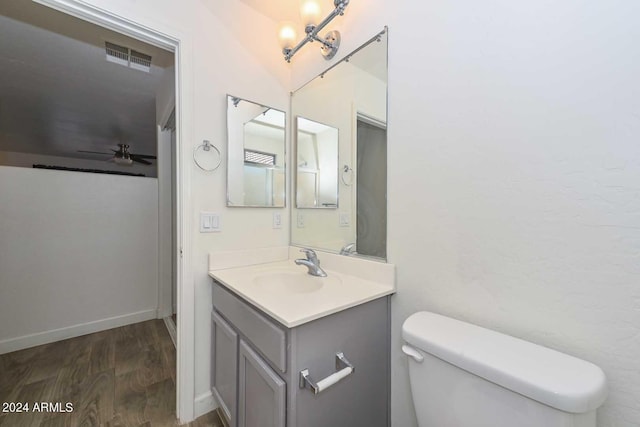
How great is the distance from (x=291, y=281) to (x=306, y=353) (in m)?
0.59

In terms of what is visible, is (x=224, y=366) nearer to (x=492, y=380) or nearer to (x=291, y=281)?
(x=291, y=281)

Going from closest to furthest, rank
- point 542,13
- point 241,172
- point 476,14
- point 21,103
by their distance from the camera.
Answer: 1. point 542,13
2. point 476,14
3. point 241,172
4. point 21,103

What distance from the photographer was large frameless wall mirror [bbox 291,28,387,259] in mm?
1193

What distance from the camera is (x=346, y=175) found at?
4.65ft

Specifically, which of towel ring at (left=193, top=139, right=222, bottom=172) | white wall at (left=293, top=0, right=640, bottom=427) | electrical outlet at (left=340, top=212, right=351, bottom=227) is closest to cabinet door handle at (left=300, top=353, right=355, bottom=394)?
white wall at (left=293, top=0, right=640, bottom=427)

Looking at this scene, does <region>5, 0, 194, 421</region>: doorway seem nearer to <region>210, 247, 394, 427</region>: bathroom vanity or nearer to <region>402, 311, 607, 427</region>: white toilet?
<region>210, 247, 394, 427</region>: bathroom vanity

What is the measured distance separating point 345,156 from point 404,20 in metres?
0.66

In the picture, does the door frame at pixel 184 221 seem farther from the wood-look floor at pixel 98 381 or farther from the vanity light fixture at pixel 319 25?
the vanity light fixture at pixel 319 25

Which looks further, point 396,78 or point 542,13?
point 396,78

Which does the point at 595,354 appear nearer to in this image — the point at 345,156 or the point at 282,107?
the point at 345,156

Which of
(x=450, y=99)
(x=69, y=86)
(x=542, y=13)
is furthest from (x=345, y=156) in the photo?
(x=69, y=86)

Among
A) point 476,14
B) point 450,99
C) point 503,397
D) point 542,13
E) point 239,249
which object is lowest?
point 503,397

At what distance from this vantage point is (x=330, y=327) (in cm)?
89

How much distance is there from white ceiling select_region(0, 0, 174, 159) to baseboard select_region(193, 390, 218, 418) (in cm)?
232
